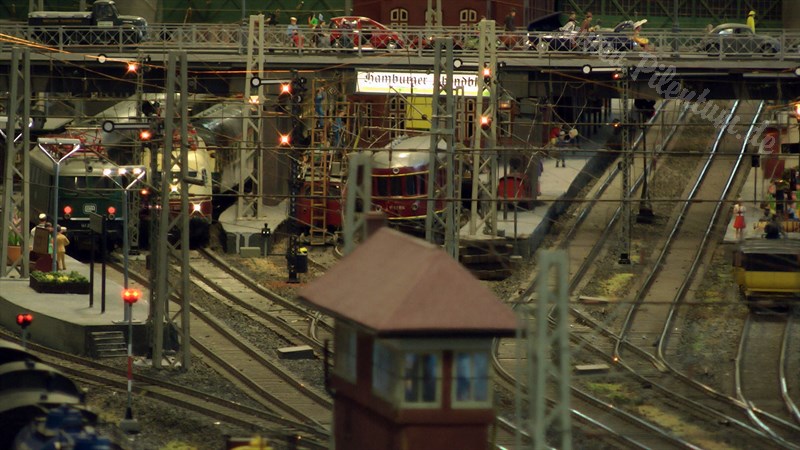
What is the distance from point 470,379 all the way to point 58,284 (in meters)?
22.2

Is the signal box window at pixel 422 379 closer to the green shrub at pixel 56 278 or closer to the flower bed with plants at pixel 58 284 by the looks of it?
the flower bed with plants at pixel 58 284

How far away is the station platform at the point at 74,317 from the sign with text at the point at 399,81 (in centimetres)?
1002

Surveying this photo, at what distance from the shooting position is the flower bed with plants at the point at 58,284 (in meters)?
38.6

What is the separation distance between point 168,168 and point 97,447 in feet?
48.9

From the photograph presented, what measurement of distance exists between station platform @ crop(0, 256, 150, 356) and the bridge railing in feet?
42.8

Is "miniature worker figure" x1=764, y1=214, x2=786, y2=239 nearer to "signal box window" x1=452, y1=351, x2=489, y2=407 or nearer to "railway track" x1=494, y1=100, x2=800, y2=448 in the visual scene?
"railway track" x1=494, y1=100, x2=800, y2=448

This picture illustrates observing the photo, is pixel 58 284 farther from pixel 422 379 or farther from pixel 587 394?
pixel 422 379

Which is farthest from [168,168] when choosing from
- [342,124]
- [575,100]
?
[575,100]

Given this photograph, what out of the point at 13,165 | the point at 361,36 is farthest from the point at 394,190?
the point at 13,165

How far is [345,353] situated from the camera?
63.9 ft

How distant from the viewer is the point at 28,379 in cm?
2231

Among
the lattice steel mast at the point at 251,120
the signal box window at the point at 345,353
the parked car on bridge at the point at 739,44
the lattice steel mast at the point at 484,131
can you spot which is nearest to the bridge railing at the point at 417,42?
the parked car on bridge at the point at 739,44

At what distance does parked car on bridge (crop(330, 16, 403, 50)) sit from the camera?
165 ft

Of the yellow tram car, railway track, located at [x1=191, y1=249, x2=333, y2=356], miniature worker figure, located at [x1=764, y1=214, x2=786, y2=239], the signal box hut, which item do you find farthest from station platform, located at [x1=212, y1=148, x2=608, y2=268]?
the signal box hut
